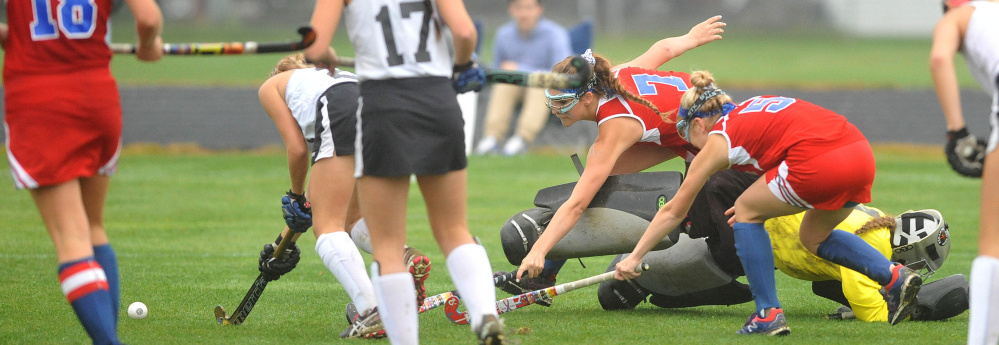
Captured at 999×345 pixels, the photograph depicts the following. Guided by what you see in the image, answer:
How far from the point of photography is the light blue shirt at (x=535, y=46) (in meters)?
13.2

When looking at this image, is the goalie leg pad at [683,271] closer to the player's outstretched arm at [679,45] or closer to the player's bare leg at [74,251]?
the player's outstretched arm at [679,45]

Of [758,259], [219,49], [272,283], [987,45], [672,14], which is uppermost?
[987,45]

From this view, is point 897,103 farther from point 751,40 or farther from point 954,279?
point 751,40

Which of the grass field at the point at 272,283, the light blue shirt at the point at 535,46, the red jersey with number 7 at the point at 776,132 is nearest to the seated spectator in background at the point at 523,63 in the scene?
the light blue shirt at the point at 535,46

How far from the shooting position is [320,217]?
4.52 metres

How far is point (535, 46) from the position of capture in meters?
13.3

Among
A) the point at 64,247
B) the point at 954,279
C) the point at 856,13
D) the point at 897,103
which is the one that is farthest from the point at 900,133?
the point at 856,13

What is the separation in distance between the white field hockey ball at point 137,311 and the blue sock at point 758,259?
2.70 meters

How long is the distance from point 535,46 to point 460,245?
9791 millimetres

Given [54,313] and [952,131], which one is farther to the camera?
[54,313]

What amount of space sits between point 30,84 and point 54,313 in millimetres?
1756

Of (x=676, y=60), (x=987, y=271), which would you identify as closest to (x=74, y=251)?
(x=987, y=271)

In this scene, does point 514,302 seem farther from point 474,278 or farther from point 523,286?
point 474,278

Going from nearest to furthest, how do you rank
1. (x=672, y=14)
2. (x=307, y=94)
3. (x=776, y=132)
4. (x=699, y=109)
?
1. (x=776, y=132)
2. (x=699, y=109)
3. (x=307, y=94)
4. (x=672, y=14)
